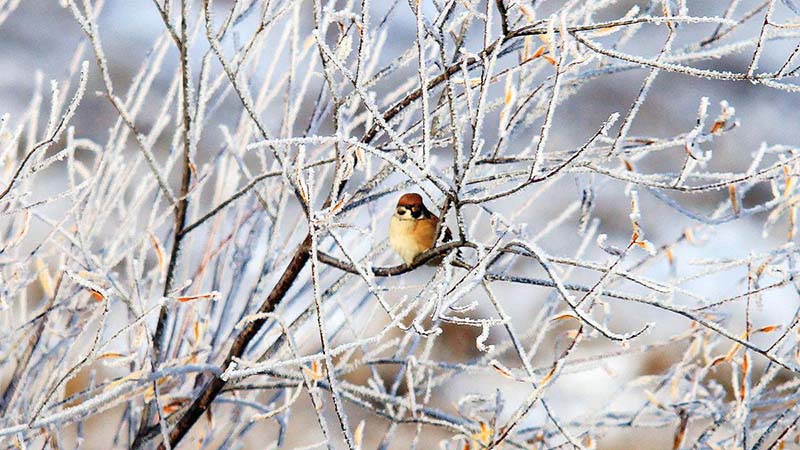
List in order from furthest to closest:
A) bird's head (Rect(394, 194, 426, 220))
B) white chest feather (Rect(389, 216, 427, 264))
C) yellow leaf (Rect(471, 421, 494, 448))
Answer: bird's head (Rect(394, 194, 426, 220)), white chest feather (Rect(389, 216, 427, 264)), yellow leaf (Rect(471, 421, 494, 448))

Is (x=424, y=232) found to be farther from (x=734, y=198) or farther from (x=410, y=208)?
(x=734, y=198)

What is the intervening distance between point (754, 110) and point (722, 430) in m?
6.67

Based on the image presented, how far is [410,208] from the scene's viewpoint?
10.2ft

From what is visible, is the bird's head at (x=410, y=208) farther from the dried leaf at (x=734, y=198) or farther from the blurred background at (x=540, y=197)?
the blurred background at (x=540, y=197)

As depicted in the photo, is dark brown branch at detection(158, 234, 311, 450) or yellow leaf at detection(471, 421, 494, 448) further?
dark brown branch at detection(158, 234, 311, 450)

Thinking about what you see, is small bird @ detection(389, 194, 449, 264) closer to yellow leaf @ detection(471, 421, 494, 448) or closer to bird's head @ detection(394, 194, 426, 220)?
bird's head @ detection(394, 194, 426, 220)

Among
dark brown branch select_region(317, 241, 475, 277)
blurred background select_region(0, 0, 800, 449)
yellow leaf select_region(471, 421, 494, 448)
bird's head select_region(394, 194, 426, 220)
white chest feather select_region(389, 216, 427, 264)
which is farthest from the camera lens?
blurred background select_region(0, 0, 800, 449)

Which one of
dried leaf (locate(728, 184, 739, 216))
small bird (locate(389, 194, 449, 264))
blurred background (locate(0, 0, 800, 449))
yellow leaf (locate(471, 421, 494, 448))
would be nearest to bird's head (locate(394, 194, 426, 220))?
small bird (locate(389, 194, 449, 264))

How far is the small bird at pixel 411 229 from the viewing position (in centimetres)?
299

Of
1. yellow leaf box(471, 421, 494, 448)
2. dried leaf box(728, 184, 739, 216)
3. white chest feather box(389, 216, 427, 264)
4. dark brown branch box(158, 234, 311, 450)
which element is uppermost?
white chest feather box(389, 216, 427, 264)

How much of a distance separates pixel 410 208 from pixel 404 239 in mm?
153

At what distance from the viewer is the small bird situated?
2988 mm

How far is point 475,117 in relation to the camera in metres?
1.77

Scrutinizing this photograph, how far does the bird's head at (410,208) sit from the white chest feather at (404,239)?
0.03m
